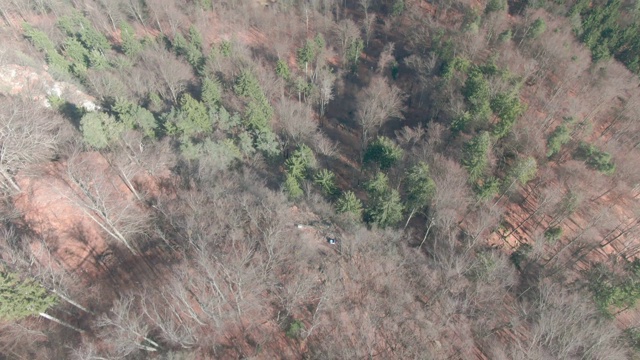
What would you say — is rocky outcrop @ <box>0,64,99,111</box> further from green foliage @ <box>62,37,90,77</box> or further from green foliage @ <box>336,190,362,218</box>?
green foliage @ <box>336,190,362,218</box>

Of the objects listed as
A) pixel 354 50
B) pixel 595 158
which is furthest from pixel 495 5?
pixel 595 158

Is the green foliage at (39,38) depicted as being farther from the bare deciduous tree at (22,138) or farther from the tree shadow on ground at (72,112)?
the bare deciduous tree at (22,138)

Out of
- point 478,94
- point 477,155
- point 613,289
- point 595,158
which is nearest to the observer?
point 613,289

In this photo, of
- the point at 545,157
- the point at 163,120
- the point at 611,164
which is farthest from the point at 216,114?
the point at 611,164

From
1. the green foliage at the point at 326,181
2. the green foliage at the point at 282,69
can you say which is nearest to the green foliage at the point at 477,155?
the green foliage at the point at 326,181

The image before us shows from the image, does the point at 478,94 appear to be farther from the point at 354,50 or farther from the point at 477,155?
the point at 354,50

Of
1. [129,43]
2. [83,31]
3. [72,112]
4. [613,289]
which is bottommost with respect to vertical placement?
[72,112]
